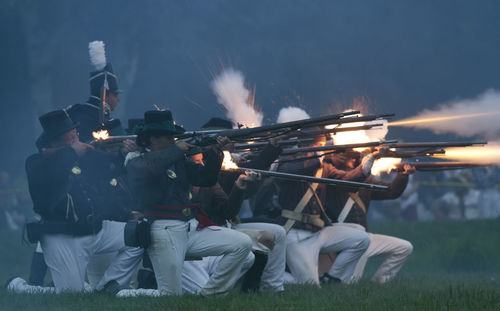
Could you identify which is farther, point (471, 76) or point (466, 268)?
point (471, 76)

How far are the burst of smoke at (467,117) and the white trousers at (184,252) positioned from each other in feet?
16.1

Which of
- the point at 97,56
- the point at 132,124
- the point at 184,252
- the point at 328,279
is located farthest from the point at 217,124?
the point at 328,279

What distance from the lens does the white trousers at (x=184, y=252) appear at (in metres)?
7.68

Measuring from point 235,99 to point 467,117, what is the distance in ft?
12.8

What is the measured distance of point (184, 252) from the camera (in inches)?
309

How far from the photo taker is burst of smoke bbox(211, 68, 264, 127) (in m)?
11.5

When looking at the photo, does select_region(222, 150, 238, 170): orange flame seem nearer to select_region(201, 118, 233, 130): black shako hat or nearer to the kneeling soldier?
the kneeling soldier

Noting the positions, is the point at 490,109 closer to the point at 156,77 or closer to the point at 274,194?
the point at 274,194

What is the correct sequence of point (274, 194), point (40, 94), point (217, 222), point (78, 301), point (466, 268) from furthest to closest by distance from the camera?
1. point (40, 94)
2. point (466, 268)
3. point (274, 194)
4. point (217, 222)
5. point (78, 301)

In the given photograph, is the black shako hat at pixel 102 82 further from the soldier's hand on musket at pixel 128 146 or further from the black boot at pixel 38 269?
the black boot at pixel 38 269

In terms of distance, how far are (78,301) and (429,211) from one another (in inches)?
736

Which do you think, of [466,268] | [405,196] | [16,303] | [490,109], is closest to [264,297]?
[16,303]

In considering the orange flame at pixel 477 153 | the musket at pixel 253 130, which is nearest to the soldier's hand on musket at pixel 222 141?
the musket at pixel 253 130

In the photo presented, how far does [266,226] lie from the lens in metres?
9.03
